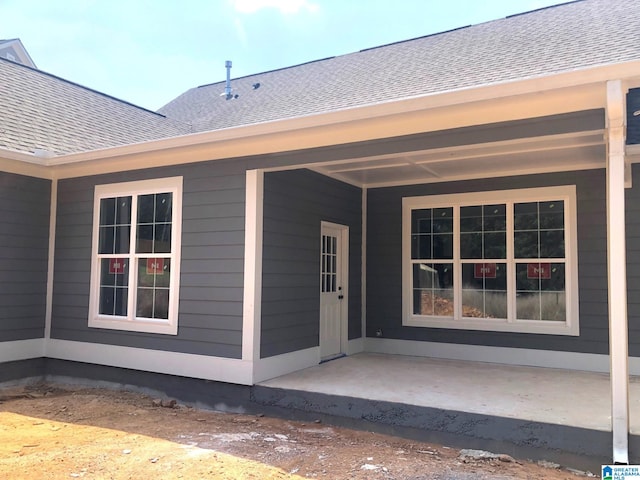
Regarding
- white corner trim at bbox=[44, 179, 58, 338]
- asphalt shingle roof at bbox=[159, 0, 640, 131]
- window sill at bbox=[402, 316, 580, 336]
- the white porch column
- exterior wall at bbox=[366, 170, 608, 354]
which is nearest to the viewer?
the white porch column

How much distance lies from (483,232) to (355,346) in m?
2.39

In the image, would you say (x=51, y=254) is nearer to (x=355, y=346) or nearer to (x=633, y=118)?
(x=355, y=346)

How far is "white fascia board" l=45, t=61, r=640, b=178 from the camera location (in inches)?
144

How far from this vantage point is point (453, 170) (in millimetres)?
6520

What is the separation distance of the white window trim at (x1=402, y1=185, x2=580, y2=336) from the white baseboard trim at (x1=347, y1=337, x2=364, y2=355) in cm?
70

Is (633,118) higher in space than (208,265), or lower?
higher

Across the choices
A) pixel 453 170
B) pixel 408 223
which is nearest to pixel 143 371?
pixel 408 223

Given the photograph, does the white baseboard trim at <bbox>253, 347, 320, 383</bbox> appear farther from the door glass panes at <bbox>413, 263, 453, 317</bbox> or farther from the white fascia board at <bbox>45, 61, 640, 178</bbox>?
the white fascia board at <bbox>45, 61, 640, 178</bbox>

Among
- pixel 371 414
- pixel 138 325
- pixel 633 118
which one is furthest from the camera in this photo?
pixel 138 325

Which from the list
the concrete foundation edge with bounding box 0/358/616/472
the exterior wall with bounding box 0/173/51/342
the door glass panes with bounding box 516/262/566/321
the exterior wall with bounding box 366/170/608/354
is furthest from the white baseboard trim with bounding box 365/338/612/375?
the exterior wall with bounding box 0/173/51/342

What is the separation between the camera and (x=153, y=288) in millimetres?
6055

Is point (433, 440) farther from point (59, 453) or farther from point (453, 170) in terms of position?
point (453, 170)

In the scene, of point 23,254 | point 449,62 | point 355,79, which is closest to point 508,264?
point 449,62

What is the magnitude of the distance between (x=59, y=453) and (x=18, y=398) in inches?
92.7
